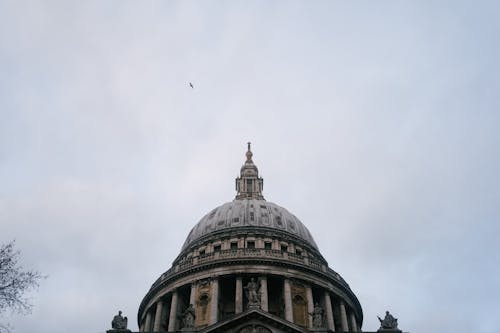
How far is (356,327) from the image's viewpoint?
193 ft

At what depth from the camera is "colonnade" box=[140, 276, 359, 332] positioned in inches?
2052

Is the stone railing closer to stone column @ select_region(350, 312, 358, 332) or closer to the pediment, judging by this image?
stone column @ select_region(350, 312, 358, 332)

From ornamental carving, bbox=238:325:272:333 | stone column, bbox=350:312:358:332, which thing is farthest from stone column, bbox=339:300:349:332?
ornamental carving, bbox=238:325:272:333

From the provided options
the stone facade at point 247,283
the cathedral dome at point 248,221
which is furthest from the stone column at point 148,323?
the cathedral dome at point 248,221

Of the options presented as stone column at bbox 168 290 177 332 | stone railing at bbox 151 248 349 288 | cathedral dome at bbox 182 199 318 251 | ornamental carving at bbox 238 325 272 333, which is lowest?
ornamental carving at bbox 238 325 272 333

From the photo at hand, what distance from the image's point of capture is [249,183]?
82.4m

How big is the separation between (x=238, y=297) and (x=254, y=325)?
15.4 m

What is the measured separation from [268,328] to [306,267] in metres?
19.6

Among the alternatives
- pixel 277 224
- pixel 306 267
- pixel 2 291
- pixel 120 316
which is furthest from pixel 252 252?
pixel 2 291

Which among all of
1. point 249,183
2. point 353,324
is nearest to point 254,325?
point 353,324

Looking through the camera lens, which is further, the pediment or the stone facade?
the stone facade

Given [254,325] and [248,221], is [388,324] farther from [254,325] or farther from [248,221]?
[248,221]

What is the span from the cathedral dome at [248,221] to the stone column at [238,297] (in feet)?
32.7

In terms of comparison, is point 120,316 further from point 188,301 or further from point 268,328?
point 188,301
